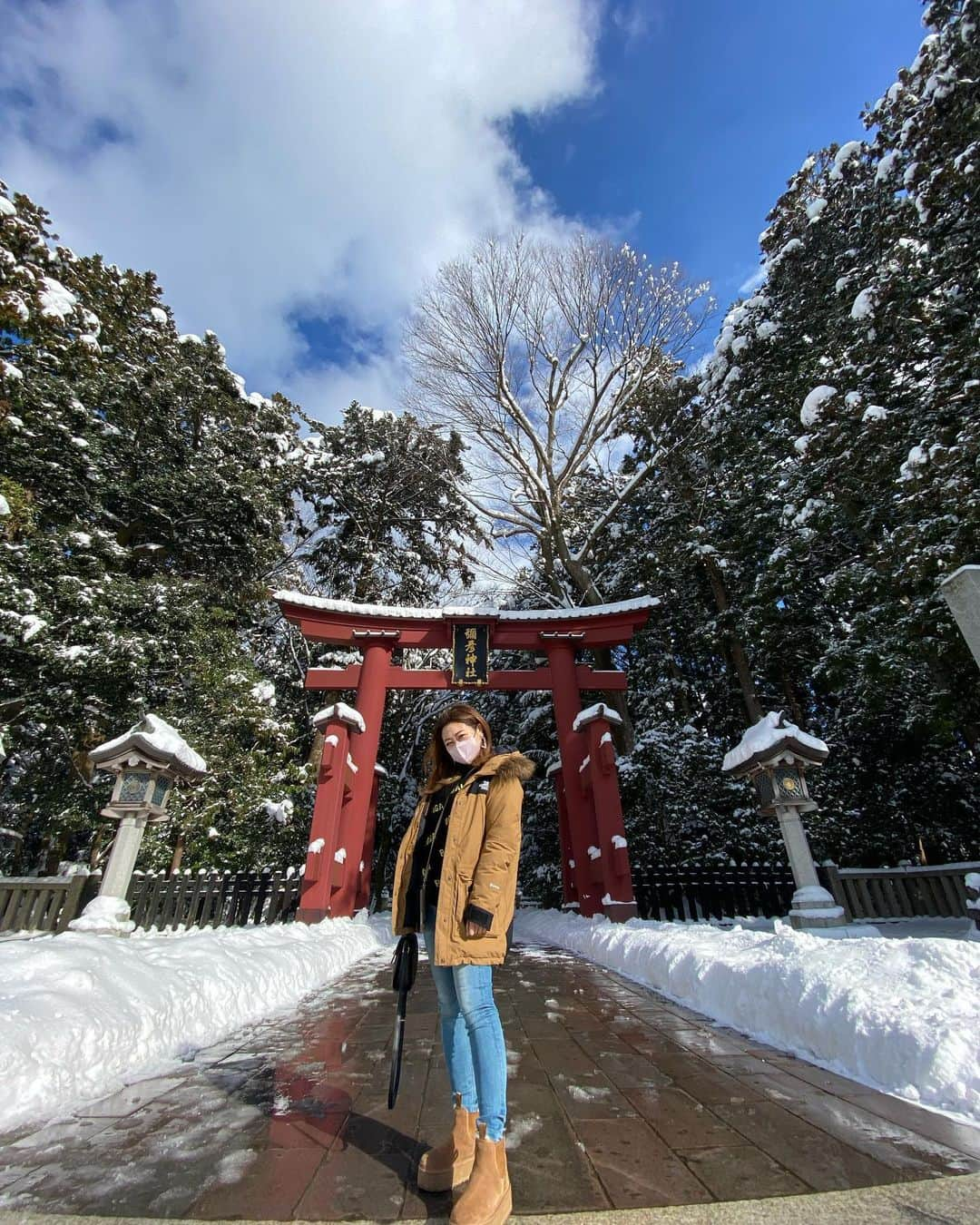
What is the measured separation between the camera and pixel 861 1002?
8.50 ft

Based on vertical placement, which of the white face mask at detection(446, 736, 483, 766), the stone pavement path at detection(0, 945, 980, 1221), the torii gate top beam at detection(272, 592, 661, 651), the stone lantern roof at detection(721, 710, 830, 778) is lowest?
the stone pavement path at detection(0, 945, 980, 1221)

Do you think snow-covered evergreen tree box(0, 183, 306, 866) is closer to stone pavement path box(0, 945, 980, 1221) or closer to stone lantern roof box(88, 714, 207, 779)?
stone lantern roof box(88, 714, 207, 779)

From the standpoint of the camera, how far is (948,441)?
6.63 metres

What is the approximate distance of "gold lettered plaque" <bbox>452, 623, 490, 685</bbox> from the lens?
10.5 metres

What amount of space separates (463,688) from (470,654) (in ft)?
2.17

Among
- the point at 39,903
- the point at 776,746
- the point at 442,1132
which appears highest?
the point at 776,746

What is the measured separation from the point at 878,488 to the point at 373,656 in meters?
9.19

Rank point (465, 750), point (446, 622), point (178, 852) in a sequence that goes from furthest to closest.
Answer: point (446, 622)
point (178, 852)
point (465, 750)

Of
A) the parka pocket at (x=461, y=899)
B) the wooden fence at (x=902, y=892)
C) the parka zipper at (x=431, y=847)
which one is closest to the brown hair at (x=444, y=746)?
the parka zipper at (x=431, y=847)

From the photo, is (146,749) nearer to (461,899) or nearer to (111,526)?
(461,899)

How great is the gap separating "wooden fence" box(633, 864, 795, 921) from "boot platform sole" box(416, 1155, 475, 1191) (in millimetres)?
8563

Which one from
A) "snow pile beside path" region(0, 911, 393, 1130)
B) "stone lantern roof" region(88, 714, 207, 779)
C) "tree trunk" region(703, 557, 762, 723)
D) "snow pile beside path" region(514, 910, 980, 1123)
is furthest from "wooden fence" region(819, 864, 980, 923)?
"stone lantern roof" region(88, 714, 207, 779)

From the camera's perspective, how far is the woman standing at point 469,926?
Answer: 1563 millimetres

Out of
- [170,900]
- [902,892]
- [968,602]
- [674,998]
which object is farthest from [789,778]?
[170,900]
